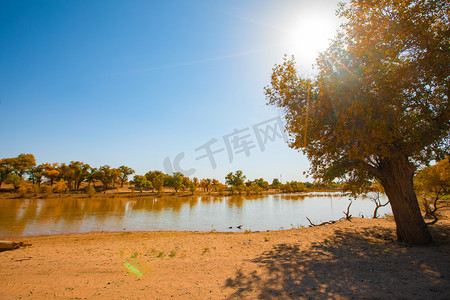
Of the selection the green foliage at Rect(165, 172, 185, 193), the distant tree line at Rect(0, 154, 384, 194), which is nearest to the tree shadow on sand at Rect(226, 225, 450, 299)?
the distant tree line at Rect(0, 154, 384, 194)

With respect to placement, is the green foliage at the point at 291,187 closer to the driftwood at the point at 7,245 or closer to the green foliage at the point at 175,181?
the green foliage at the point at 175,181

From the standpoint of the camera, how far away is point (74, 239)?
15.5 m

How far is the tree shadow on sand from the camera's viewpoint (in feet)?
15.3

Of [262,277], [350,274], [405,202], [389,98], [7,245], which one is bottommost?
[7,245]

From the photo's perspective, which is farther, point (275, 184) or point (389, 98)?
point (275, 184)

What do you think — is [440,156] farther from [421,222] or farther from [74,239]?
[74,239]

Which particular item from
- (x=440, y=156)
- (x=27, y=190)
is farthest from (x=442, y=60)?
(x=27, y=190)

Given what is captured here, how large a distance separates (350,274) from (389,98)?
7.12m

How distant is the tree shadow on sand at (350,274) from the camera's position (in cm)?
467

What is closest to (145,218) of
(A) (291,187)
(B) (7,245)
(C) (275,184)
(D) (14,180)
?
(B) (7,245)

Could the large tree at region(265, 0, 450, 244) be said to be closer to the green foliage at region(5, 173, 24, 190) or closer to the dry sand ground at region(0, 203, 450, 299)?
the dry sand ground at region(0, 203, 450, 299)

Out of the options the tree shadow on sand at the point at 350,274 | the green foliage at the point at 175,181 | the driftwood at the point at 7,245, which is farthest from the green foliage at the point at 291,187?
the driftwood at the point at 7,245

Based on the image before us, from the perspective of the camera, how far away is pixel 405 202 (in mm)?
9547

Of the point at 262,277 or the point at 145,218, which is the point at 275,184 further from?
the point at 262,277
